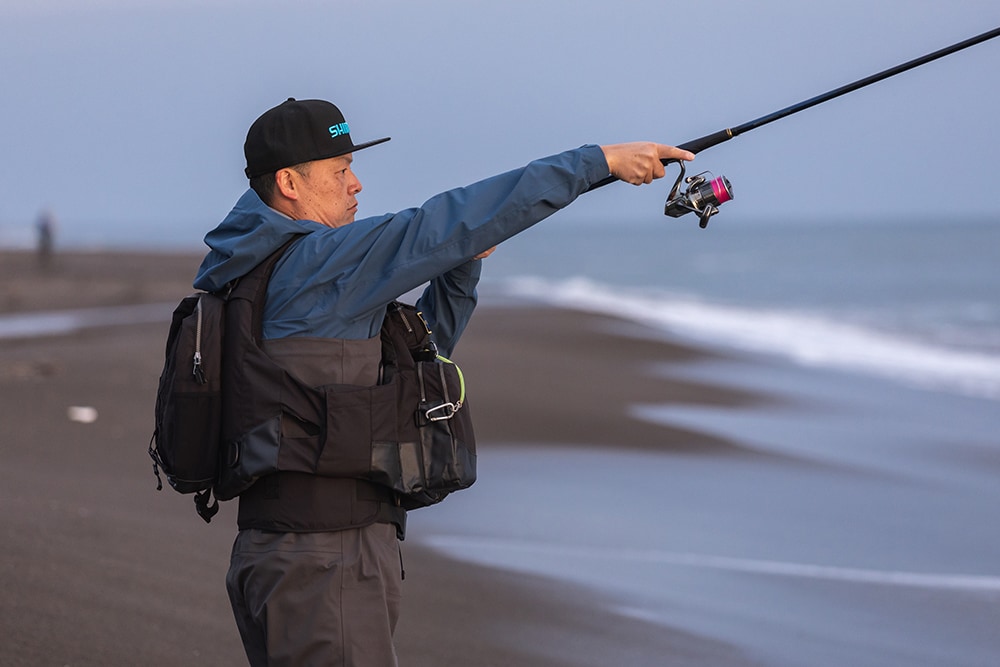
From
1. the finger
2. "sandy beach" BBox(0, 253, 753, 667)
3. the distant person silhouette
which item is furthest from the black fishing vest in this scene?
the distant person silhouette

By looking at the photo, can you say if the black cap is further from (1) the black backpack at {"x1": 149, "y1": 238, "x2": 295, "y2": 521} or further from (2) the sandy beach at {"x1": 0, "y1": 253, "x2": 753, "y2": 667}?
(2) the sandy beach at {"x1": 0, "y1": 253, "x2": 753, "y2": 667}

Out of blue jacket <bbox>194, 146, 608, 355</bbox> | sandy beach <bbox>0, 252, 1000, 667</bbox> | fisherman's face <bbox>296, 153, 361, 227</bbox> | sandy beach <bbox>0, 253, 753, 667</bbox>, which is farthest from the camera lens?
sandy beach <bbox>0, 252, 1000, 667</bbox>

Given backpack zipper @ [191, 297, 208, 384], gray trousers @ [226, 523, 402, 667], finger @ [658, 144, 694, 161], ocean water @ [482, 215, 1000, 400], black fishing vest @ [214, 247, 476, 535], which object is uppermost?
finger @ [658, 144, 694, 161]

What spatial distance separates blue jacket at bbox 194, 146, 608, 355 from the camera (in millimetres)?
2613

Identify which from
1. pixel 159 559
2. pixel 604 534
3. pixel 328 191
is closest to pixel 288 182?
pixel 328 191

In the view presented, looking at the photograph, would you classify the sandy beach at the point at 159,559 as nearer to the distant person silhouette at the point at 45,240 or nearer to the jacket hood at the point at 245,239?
the jacket hood at the point at 245,239

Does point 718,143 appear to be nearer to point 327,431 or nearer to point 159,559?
point 327,431

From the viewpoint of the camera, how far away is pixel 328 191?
2.87 m

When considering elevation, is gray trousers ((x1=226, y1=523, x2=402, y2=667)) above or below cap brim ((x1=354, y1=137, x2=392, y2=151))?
below

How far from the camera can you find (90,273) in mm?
31797

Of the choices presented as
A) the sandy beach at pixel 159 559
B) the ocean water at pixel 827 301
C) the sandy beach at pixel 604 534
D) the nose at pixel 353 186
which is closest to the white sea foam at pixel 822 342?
the ocean water at pixel 827 301

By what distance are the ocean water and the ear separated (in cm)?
1159

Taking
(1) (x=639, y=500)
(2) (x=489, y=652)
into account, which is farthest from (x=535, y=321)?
(2) (x=489, y=652)

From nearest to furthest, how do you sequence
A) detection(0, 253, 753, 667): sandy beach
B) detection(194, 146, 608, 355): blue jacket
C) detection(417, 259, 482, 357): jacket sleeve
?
detection(194, 146, 608, 355): blue jacket → detection(417, 259, 482, 357): jacket sleeve → detection(0, 253, 753, 667): sandy beach
